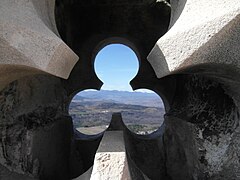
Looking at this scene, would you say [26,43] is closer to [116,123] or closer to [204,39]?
[204,39]

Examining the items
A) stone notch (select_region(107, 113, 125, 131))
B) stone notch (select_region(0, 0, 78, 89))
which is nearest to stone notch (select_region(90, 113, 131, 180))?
stone notch (select_region(0, 0, 78, 89))

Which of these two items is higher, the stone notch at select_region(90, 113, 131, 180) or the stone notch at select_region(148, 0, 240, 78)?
the stone notch at select_region(148, 0, 240, 78)

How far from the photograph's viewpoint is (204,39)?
5.33 feet

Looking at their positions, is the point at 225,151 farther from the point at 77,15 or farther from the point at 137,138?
the point at 77,15

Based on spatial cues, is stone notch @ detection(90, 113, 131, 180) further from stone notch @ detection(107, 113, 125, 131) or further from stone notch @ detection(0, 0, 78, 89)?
stone notch @ detection(107, 113, 125, 131)

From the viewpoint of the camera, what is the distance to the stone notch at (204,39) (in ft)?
5.31

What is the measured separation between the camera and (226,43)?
169cm

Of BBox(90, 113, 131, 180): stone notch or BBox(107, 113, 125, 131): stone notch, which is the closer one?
BBox(90, 113, 131, 180): stone notch

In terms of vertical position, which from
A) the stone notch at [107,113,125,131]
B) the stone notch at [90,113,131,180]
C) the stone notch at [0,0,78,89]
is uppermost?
the stone notch at [0,0,78,89]

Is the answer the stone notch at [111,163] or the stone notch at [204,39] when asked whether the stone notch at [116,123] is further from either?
the stone notch at [204,39]

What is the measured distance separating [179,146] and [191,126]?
0.64 meters

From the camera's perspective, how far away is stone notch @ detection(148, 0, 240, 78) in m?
1.62

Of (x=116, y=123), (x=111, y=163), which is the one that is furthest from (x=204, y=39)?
(x=116, y=123)

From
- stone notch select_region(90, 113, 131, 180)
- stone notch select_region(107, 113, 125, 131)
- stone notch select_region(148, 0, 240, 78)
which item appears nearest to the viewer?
stone notch select_region(148, 0, 240, 78)
